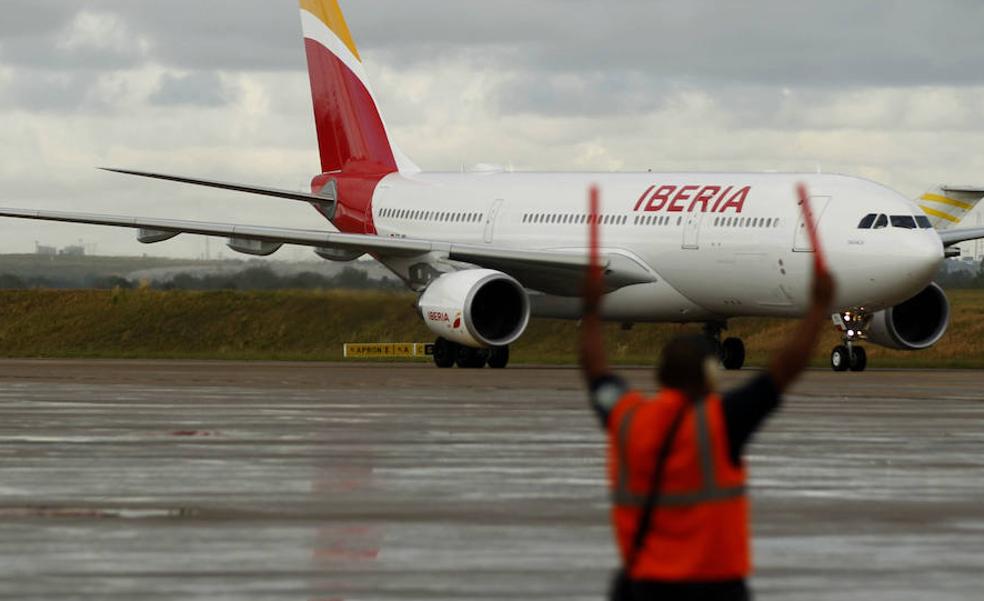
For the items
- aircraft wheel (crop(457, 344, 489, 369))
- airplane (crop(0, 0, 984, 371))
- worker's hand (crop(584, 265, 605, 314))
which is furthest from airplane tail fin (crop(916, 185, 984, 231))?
worker's hand (crop(584, 265, 605, 314))

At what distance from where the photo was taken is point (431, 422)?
19.8 metres

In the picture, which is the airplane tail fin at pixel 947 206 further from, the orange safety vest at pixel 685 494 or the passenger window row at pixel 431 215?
the orange safety vest at pixel 685 494

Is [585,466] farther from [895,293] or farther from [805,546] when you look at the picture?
[895,293]

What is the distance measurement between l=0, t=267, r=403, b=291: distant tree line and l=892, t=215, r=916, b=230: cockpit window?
38.9 feet

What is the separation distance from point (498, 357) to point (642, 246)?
3115mm

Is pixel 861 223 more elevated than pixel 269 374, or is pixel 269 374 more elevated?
pixel 861 223

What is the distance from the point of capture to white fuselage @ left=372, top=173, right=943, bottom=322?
29.8m

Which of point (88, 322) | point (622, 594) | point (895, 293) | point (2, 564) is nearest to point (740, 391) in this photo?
point (622, 594)

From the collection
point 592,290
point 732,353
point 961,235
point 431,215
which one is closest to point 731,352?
point 732,353

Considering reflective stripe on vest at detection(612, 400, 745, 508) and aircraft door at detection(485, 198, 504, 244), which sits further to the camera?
aircraft door at detection(485, 198, 504, 244)

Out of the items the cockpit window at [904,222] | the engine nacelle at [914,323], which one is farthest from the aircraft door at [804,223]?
the engine nacelle at [914,323]

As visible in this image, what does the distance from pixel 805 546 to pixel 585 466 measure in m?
4.66

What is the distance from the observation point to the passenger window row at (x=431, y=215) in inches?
1476

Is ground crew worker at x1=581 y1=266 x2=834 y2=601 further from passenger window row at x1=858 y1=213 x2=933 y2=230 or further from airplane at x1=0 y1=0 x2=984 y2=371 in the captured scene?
passenger window row at x1=858 y1=213 x2=933 y2=230
